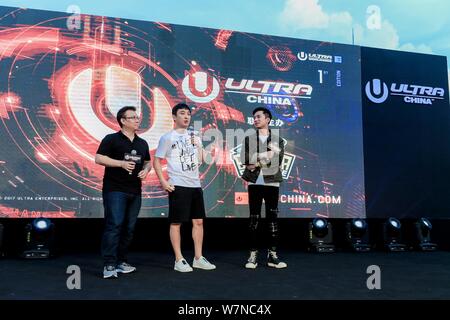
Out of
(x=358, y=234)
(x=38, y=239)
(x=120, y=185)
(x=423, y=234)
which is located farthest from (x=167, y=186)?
(x=423, y=234)

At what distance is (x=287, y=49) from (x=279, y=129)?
0.98 metres

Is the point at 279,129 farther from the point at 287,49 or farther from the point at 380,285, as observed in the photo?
the point at 380,285

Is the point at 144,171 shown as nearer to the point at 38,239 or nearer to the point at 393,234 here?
the point at 38,239

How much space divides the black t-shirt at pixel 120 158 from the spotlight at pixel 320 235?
7.46 feet

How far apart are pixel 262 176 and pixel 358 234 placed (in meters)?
1.98

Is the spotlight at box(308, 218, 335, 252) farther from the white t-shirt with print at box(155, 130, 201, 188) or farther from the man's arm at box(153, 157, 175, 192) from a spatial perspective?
the man's arm at box(153, 157, 175, 192)

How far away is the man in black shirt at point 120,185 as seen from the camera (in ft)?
8.37

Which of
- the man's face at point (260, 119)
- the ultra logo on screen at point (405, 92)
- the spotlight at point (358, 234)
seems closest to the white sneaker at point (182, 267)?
the man's face at point (260, 119)

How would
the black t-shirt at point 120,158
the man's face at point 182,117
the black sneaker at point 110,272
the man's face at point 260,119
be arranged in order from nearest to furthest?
the black sneaker at point 110,272 → the black t-shirt at point 120,158 → the man's face at point 182,117 → the man's face at point 260,119

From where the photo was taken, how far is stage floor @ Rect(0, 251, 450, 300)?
2.05m

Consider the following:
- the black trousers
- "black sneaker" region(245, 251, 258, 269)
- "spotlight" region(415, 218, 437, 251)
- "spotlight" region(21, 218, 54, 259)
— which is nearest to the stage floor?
"black sneaker" region(245, 251, 258, 269)

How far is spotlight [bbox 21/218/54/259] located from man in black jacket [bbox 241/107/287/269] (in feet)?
6.14

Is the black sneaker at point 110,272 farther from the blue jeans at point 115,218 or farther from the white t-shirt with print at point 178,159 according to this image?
the white t-shirt with print at point 178,159

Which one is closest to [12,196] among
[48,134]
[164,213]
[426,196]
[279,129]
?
[48,134]
